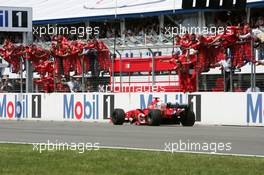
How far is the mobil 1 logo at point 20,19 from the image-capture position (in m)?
30.4

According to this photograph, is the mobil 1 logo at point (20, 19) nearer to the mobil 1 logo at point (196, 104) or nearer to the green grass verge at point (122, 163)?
the mobil 1 logo at point (196, 104)

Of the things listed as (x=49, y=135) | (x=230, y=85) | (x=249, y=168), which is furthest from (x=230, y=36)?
(x=249, y=168)

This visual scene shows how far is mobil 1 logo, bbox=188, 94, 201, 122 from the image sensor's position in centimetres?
2187

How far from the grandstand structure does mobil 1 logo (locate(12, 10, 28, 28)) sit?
1.61 metres

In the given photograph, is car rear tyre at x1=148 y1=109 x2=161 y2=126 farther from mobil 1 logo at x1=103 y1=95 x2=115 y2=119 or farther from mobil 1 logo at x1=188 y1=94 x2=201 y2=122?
mobil 1 logo at x1=103 y1=95 x2=115 y2=119

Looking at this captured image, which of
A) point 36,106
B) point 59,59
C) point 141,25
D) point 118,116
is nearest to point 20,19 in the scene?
point 59,59

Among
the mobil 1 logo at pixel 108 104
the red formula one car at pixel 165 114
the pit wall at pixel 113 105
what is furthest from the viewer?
the mobil 1 logo at pixel 108 104

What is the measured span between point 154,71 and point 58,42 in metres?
4.89

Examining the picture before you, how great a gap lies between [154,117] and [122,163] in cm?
1057

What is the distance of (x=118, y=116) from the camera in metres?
21.8

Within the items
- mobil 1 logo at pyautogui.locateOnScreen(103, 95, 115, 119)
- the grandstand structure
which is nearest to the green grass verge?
the grandstand structure

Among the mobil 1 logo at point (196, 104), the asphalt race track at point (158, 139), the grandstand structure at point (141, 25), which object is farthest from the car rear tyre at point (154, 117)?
the asphalt race track at point (158, 139)

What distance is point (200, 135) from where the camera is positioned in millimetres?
16219

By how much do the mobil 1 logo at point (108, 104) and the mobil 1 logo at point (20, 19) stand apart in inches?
303
